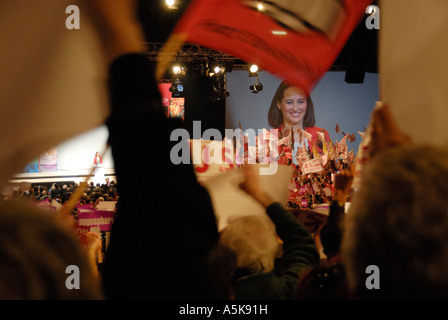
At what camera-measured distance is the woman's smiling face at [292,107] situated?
40.0 feet

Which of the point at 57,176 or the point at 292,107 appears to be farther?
the point at 57,176

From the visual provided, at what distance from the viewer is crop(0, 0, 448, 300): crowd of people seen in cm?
41

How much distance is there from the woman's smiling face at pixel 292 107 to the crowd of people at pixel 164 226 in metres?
11.6

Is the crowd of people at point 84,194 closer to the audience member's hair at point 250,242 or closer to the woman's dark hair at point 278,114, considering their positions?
the audience member's hair at point 250,242

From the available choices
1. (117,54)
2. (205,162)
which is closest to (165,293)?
(117,54)

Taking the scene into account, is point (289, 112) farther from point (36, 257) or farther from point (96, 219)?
point (36, 257)

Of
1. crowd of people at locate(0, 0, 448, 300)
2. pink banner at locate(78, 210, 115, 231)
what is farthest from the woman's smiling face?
crowd of people at locate(0, 0, 448, 300)

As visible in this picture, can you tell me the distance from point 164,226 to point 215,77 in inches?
417

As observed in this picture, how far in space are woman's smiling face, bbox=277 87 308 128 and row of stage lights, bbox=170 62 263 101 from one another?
1037 millimetres

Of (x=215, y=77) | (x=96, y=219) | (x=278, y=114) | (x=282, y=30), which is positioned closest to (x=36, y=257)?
Result: (x=282, y=30)

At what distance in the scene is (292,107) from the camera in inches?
480

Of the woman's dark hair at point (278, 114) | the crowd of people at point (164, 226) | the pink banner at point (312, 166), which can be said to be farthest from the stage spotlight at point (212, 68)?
the crowd of people at point (164, 226)

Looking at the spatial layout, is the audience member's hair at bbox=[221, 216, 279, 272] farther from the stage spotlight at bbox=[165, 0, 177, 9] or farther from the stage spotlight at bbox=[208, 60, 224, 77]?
the stage spotlight at bbox=[208, 60, 224, 77]
